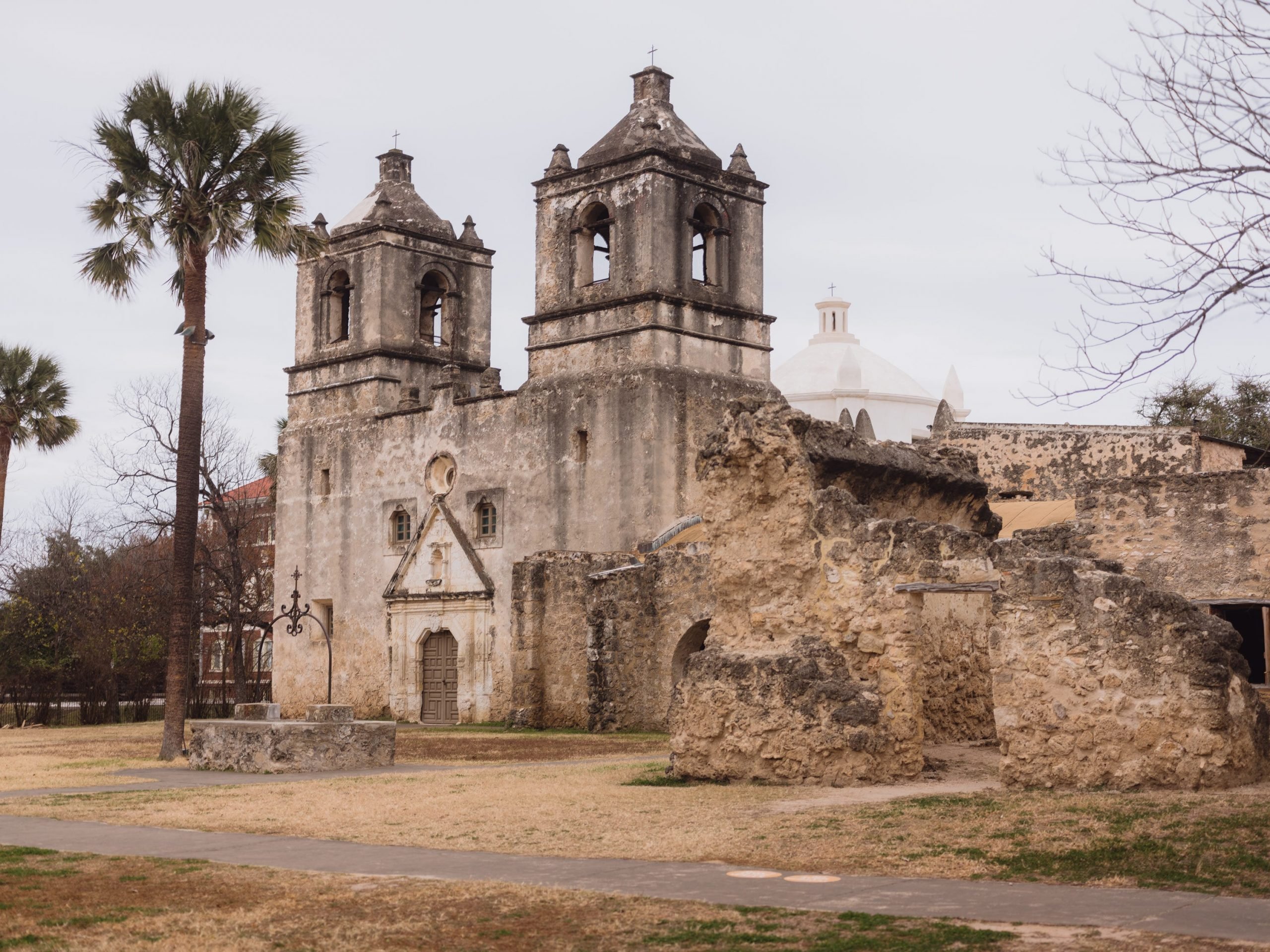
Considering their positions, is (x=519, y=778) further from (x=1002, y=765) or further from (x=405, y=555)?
(x=405, y=555)

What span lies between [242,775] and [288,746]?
530 millimetres

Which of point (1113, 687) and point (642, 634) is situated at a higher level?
point (642, 634)

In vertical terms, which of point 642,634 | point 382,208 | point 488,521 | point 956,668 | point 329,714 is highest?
point 382,208

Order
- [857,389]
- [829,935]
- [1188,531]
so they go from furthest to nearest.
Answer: [857,389] → [1188,531] → [829,935]

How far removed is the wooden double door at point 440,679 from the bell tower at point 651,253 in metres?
5.88

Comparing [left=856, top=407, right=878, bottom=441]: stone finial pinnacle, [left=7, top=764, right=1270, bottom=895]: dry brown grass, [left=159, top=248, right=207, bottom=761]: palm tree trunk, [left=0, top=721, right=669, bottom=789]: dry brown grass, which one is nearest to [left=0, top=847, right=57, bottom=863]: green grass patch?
[left=7, top=764, right=1270, bottom=895]: dry brown grass

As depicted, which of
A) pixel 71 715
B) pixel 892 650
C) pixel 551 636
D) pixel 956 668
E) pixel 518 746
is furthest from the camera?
pixel 71 715

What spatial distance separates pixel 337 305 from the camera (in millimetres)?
35375

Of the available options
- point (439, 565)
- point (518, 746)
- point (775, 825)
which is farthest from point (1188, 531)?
point (439, 565)

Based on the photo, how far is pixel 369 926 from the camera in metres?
6.47

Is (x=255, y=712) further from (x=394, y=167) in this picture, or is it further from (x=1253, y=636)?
(x=394, y=167)

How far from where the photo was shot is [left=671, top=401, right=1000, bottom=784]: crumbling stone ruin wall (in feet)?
39.3

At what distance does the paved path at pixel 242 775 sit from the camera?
13453 mm

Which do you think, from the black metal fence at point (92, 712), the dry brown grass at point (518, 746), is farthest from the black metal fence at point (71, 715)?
the dry brown grass at point (518, 746)
